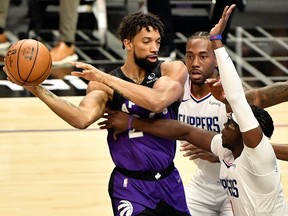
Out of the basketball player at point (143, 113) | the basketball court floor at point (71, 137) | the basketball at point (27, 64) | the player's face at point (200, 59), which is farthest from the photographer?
the basketball court floor at point (71, 137)

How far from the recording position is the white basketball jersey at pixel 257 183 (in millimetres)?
4941

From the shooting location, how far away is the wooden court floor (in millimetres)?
7473

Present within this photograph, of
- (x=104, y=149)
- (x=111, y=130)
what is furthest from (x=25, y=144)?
(x=111, y=130)

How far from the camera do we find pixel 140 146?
228 inches

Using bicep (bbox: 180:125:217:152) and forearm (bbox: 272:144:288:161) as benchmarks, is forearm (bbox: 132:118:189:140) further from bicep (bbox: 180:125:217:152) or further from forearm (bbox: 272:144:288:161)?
forearm (bbox: 272:144:288:161)

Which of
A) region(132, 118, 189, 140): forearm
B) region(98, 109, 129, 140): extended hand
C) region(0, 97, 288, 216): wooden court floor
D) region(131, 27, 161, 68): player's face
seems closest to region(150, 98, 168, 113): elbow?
region(132, 118, 189, 140): forearm

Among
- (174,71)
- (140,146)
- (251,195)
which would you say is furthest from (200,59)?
(251,195)

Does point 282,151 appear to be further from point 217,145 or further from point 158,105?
point 158,105

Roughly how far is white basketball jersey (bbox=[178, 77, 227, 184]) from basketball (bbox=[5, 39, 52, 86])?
1236 mm

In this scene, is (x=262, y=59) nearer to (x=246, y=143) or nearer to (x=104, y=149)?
(x=104, y=149)

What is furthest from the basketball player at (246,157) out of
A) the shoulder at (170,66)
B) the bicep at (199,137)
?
the shoulder at (170,66)

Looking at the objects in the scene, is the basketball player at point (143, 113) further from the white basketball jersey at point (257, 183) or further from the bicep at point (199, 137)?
the white basketball jersey at point (257, 183)

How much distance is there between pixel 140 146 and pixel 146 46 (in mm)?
655

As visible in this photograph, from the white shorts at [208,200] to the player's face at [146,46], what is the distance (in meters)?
1.22
